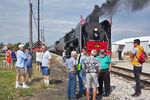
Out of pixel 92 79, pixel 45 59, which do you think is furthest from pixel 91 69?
pixel 45 59

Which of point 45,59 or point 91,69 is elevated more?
point 45,59

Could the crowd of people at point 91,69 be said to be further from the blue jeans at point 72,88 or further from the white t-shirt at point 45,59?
the white t-shirt at point 45,59

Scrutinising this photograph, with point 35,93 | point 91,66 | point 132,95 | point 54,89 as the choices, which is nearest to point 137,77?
point 132,95

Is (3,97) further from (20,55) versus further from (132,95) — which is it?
(132,95)

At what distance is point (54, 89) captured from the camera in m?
7.76

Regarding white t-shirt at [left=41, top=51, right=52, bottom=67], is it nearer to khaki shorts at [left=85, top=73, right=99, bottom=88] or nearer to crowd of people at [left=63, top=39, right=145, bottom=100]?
crowd of people at [left=63, top=39, right=145, bottom=100]

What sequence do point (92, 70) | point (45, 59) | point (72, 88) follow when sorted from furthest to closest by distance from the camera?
point (45, 59) < point (72, 88) < point (92, 70)

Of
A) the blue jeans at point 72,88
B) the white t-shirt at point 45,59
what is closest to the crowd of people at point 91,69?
the blue jeans at point 72,88

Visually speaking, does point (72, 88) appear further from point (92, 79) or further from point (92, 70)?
point (92, 70)

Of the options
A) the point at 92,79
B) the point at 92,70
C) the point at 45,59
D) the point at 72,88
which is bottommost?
the point at 72,88

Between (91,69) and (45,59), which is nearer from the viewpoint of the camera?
(91,69)

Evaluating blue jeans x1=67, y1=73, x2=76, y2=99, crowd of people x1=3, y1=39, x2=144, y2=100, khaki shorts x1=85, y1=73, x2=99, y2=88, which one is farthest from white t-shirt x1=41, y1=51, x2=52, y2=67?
khaki shorts x1=85, y1=73, x2=99, y2=88

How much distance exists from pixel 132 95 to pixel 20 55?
4.82 m

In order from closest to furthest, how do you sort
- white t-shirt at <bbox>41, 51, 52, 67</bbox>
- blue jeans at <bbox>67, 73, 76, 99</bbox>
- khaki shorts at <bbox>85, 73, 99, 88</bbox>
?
khaki shorts at <bbox>85, 73, 99, 88</bbox> < blue jeans at <bbox>67, 73, 76, 99</bbox> < white t-shirt at <bbox>41, 51, 52, 67</bbox>
